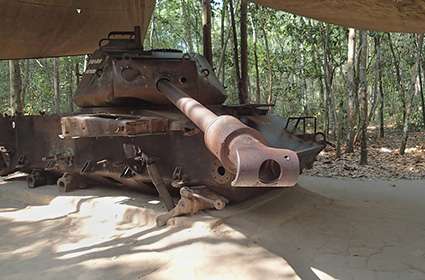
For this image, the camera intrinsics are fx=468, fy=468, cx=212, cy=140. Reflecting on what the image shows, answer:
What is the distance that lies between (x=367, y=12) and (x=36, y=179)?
5.22 m

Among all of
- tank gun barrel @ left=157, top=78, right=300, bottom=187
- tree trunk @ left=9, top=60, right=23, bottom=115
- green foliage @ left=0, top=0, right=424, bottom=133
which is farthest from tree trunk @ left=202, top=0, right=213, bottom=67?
tank gun barrel @ left=157, top=78, right=300, bottom=187

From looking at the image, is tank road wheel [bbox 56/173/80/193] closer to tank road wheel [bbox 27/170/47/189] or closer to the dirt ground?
tank road wheel [bbox 27/170/47/189]

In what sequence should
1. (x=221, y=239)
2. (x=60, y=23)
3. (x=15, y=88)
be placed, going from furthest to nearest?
(x=15, y=88), (x=60, y=23), (x=221, y=239)

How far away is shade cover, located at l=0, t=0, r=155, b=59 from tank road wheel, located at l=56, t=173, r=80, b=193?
3.52 metres

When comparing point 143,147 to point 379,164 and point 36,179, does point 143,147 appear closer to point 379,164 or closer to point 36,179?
point 36,179

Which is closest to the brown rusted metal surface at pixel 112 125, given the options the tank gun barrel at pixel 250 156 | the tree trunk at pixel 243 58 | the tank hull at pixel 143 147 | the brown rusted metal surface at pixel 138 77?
the tank hull at pixel 143 147

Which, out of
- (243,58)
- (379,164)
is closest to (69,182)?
(243,58)

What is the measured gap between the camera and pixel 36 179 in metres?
7.00

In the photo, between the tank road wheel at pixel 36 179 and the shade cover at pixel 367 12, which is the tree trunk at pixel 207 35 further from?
the shade cover at pixel 367 12

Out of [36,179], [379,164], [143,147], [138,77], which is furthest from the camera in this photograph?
[379,164]

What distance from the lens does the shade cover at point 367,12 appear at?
3752 millimetres

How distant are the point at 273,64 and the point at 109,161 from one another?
1613cm

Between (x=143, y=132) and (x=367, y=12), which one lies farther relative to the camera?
(x=143, y=132)

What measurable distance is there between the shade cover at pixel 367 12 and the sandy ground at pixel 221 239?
2025 millimetres
